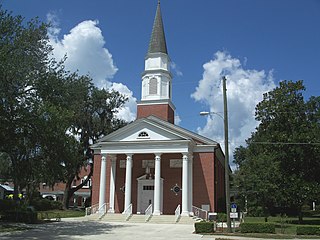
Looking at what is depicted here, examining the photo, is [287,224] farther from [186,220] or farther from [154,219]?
[154,219]

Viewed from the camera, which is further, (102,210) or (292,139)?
(102,210)

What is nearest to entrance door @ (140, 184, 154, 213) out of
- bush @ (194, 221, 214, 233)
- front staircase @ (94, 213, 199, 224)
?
front staircase @ (94, 213, 199, 224)

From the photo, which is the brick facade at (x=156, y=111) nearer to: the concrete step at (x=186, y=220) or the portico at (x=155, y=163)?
the portico at (x=155, y=163)

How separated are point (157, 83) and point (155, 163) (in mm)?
10178

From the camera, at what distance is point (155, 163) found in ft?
123

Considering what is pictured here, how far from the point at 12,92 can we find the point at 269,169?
87.3ft

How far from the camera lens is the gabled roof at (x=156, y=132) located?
3750cm

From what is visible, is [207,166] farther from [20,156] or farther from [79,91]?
[20,156]

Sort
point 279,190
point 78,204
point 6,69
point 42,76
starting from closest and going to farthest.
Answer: point 6,69
point 42,76
point 279,190
point 78,204

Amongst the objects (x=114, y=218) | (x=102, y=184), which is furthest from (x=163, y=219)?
(x=102, y=184)

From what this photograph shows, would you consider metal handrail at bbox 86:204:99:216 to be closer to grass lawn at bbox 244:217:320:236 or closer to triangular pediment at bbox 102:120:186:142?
triangular pediment at bbox 102:120:186:142

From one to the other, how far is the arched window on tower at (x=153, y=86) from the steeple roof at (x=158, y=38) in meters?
3.57

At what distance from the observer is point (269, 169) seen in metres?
38.7

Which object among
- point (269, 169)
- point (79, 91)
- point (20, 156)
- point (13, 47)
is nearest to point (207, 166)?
point (269, 169)
